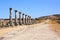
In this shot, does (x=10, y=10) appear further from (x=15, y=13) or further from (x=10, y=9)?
(x=15, y=13)

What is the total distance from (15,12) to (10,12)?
22.3 feet

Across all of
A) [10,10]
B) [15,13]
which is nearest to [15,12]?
[15,13]

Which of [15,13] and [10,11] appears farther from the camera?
[15,13]

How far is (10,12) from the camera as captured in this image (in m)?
35.9

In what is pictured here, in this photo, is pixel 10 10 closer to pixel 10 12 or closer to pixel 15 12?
pixel 10 12

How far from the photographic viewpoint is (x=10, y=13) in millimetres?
36000

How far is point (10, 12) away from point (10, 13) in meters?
0.19

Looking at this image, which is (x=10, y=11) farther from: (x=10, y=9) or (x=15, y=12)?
(x=15, y=12)

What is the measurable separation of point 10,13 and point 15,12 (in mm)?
6711

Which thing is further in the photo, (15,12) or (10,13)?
(15,12)

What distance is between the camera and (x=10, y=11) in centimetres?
3594

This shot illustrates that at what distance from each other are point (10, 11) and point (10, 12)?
173mm

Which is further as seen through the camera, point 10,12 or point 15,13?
point 15,13

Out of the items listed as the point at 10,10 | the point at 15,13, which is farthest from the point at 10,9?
the point at 15,13
